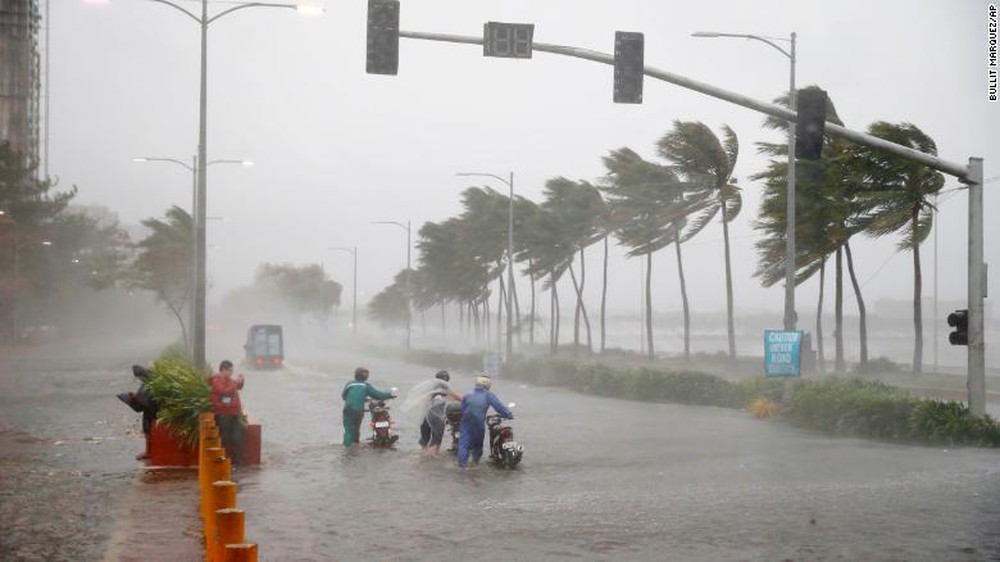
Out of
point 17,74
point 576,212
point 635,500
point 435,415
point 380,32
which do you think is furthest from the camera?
point 17,74

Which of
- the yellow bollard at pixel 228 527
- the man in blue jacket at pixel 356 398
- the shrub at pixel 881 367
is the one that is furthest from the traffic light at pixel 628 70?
the shrub at pixel 881 367

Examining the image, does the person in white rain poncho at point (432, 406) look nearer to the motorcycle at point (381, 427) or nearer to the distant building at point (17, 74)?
the motorcycle at point (381, 427)

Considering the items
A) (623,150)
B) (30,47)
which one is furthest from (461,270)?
(30,47)

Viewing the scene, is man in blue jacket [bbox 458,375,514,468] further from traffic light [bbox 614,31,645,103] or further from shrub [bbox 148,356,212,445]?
traffic light [bbox 614,31,645,103]

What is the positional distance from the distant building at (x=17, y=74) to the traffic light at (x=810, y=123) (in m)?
91.5

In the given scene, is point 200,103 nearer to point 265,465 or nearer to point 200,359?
point 200,359

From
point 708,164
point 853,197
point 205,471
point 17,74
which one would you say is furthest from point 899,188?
Answer: point 17,74

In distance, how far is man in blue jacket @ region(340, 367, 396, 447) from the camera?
21375mm

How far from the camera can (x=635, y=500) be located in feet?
49.3

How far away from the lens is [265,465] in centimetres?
1886

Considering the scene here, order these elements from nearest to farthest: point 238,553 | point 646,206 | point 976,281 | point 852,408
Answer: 1. point 238,553
2. point 976,281
3. point 852,408
4. point 646,206

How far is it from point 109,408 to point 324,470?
582 inches

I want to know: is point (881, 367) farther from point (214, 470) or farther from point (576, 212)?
point (214, 470)

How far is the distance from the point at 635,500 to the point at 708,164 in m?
36.6
